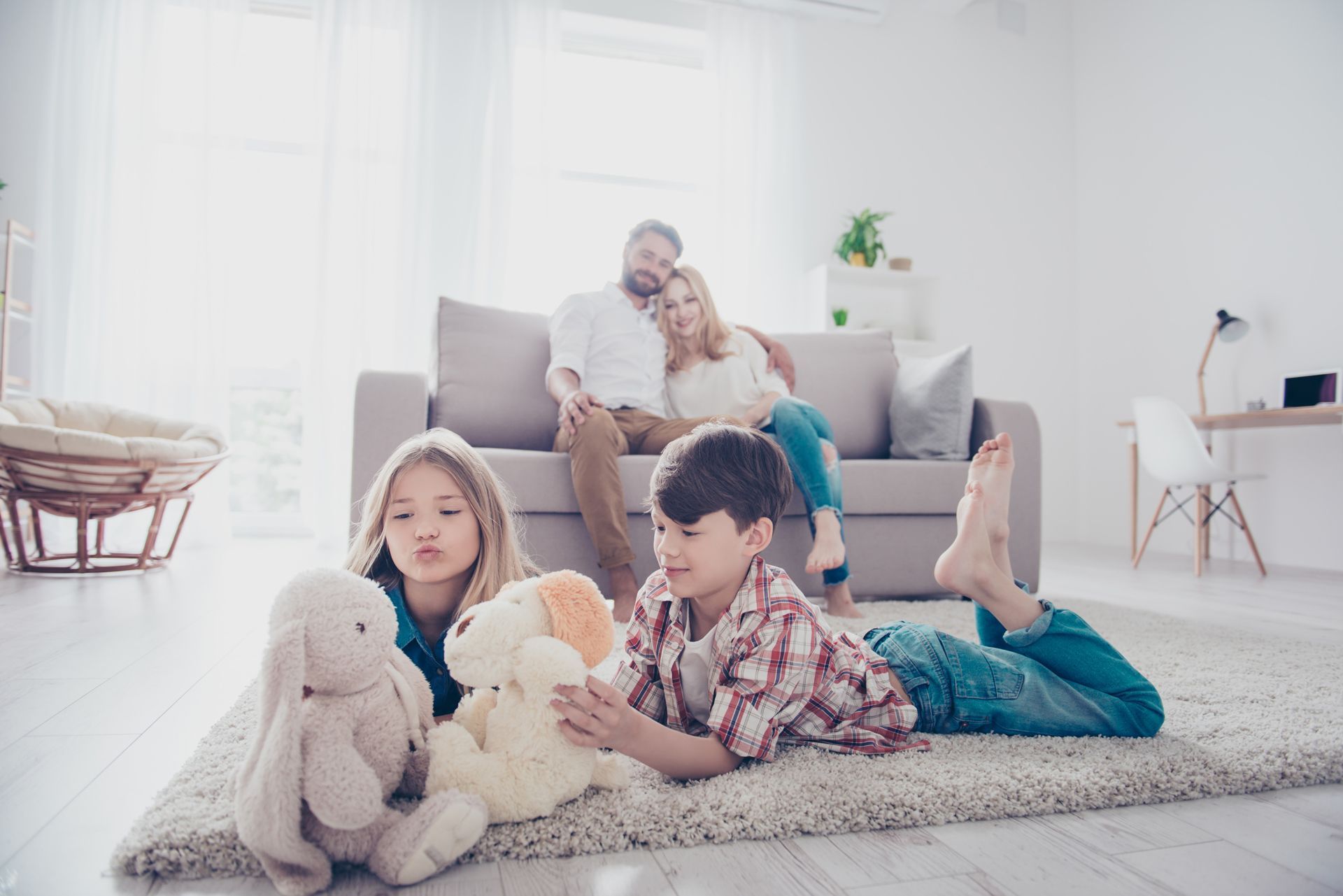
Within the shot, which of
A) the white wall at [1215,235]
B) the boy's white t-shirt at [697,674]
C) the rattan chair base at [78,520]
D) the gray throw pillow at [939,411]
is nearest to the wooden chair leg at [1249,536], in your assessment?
the white wall at [1215,235]

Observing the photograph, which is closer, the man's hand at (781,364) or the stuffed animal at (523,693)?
the stuffed animal at (523,693)

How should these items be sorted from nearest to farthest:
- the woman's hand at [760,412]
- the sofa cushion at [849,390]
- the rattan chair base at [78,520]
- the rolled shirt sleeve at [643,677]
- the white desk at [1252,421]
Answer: the rolled shirt sleeve at [643,677] → the woman's hand at [760,412] → the rattan chair base at [78,520] → the sofa cushion at [849,390] → the white desk at [1252,421]

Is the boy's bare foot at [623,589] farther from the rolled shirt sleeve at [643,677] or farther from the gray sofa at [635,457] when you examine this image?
the rolled shirt sleeve at [643,677]

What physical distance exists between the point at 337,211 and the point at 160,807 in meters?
3.49

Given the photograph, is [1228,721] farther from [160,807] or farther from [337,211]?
[337,211]

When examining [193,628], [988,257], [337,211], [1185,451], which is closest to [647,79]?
[337,211]

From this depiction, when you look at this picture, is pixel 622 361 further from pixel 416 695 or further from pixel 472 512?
pixel 416 695

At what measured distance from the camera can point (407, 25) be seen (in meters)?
3.84

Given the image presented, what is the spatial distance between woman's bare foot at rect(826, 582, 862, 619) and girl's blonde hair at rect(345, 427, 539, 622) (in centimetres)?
102

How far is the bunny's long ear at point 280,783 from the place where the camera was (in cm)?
62

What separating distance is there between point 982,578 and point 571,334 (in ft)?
4.92

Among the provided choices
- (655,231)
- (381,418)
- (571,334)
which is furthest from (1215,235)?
(381,418)

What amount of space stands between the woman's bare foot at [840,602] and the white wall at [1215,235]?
2.60 meters

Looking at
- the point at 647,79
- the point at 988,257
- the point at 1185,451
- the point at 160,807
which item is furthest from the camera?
the point at 988,257
